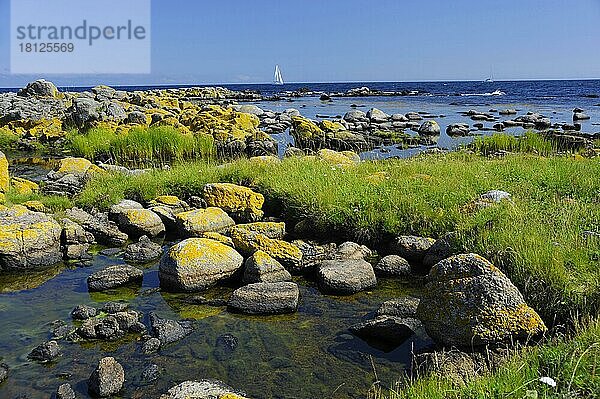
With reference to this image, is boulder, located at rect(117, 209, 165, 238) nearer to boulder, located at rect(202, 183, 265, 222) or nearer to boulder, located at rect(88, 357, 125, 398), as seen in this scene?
boulder, located at rect(202, 183, 265, 222)

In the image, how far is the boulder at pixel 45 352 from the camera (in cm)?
655

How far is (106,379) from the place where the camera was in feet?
19.1

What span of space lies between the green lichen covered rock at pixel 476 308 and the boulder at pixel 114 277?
16.5 ft

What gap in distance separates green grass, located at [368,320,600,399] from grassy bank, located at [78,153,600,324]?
1759mm

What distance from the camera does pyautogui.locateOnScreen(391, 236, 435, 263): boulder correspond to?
31.8 ft

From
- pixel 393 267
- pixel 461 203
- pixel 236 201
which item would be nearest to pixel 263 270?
pixel 393 267

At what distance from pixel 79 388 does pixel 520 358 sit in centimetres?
459

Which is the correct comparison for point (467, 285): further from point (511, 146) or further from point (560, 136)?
point (560, 136)

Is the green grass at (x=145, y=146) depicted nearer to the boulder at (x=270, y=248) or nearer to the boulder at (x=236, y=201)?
the boulder at (x=236, y=201)

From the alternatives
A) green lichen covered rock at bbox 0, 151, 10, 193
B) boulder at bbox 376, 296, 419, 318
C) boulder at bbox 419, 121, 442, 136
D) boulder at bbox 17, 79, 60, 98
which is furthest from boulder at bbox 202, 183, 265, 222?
boulder at bbox 17, 79, 60, 98

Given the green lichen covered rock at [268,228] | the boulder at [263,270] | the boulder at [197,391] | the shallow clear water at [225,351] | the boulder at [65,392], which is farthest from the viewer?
the green lichen covered rock at [268,228]

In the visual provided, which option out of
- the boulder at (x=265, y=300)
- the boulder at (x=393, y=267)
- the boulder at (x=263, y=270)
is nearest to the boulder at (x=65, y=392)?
the boulder at (x=265, y=300)

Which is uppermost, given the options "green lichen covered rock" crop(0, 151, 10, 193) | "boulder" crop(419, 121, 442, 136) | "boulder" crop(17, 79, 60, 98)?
"boulder" crop(17, 79, 60, 98)

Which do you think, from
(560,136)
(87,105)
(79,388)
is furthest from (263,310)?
(87,105)
